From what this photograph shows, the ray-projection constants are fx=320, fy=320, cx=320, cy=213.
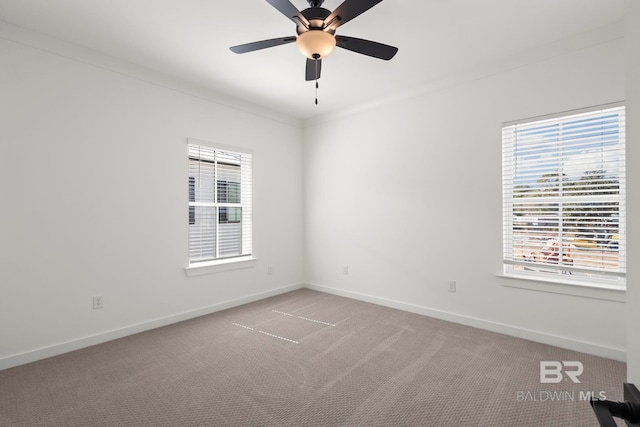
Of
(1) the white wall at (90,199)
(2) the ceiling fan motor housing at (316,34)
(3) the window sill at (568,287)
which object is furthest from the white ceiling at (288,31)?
(3) the window sill at (568,287)

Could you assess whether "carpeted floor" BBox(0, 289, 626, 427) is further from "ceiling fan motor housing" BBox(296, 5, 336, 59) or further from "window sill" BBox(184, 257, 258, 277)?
"ceiling fan motor housing" BBox(296, 5, 336, 59)

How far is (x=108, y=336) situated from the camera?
317 centimetres

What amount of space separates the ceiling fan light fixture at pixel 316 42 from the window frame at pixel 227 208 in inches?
83.4

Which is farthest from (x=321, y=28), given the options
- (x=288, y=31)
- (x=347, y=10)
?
(x=288, y=31)

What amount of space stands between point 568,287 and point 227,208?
387 centimetres

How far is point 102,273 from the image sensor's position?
10.4ft

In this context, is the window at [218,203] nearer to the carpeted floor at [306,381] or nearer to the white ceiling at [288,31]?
the white ceiling at [288,31]

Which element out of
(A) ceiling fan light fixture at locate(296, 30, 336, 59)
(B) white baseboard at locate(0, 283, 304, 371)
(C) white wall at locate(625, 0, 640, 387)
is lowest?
(B) white baseboard at locate(0, 283, 304, 371)

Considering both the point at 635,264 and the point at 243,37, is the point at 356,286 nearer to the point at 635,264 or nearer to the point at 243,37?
the point at 243,37

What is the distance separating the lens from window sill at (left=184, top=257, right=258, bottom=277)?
387cm

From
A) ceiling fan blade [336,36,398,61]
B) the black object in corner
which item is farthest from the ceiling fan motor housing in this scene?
the black object in corner

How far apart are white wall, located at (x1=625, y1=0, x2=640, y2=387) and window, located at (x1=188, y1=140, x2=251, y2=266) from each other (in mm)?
3968

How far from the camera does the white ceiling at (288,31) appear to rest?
246cm

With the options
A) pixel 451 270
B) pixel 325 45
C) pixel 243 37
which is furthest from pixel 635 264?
pixel 451 270
